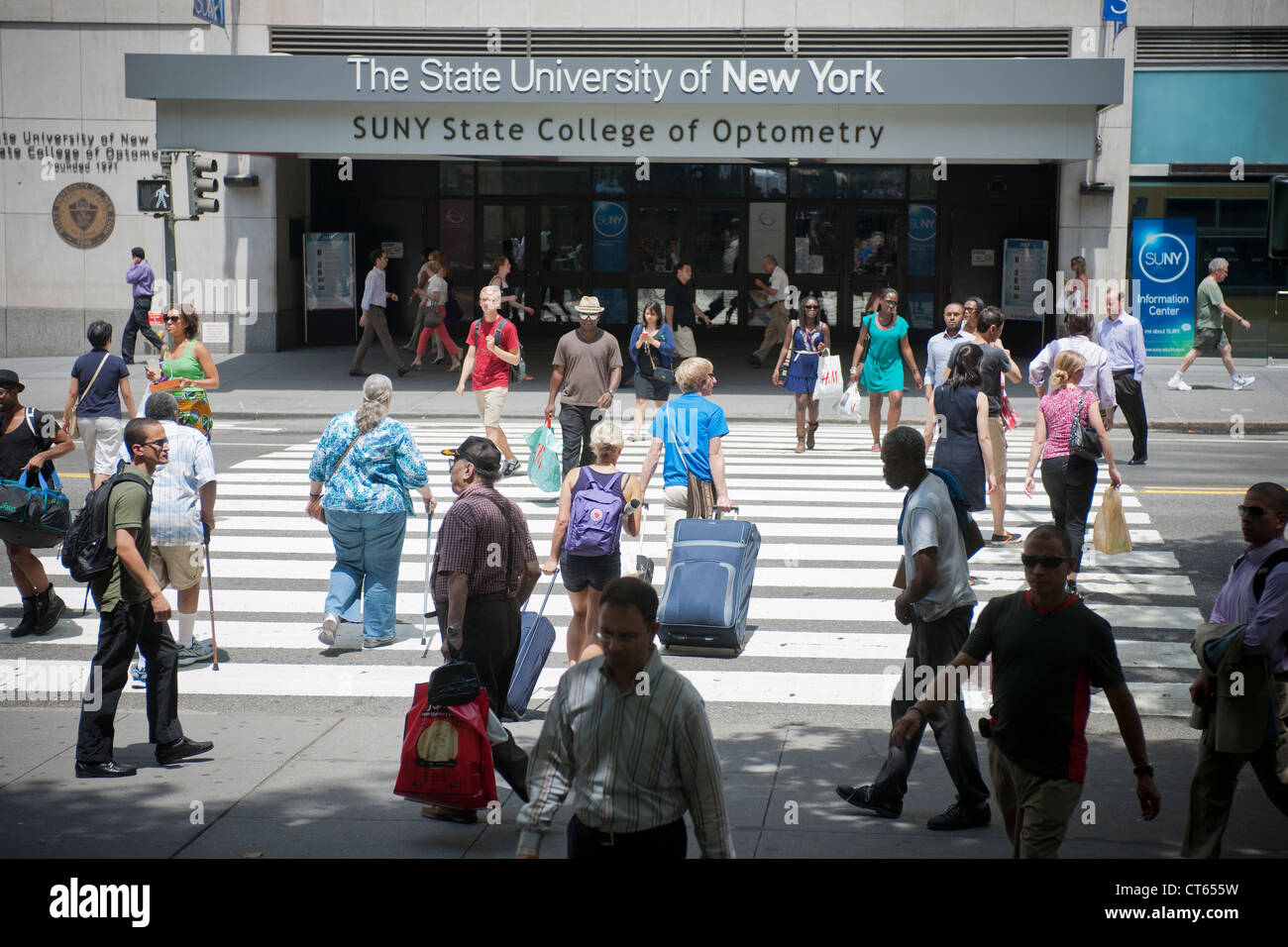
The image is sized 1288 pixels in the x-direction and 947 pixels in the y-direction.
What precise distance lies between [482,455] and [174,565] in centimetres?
267

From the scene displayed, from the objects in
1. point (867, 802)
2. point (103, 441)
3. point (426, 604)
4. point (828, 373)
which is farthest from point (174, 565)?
point (828, 373)

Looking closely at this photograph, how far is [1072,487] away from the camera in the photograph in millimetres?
10648

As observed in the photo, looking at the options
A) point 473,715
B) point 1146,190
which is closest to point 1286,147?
point 1146,190

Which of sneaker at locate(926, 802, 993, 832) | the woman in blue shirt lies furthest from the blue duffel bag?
the woman in blue shirt

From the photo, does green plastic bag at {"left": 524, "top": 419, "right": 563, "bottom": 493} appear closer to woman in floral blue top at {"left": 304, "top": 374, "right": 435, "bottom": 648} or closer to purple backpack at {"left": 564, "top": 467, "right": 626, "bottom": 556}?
woman in floral blue top at {"left": 304, "top": 374, "right": 435, "bottom": 648}

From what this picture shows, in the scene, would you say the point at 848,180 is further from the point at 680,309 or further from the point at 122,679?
the point at 122,679

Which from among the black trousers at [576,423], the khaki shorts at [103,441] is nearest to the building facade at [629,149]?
the black trousers at [576,423]

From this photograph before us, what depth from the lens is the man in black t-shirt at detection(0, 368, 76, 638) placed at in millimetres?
10141

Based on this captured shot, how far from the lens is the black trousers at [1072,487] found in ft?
34.8

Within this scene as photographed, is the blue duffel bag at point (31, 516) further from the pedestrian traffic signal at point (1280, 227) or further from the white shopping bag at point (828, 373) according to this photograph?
the white shopping bag at point (828, 373)

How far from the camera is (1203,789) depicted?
585cm

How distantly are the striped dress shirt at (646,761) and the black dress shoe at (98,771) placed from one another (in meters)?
3.66

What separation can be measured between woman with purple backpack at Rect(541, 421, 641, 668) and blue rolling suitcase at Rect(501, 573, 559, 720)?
702 mm

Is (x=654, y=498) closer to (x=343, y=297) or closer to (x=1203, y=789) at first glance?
(x=1203, y=789)
